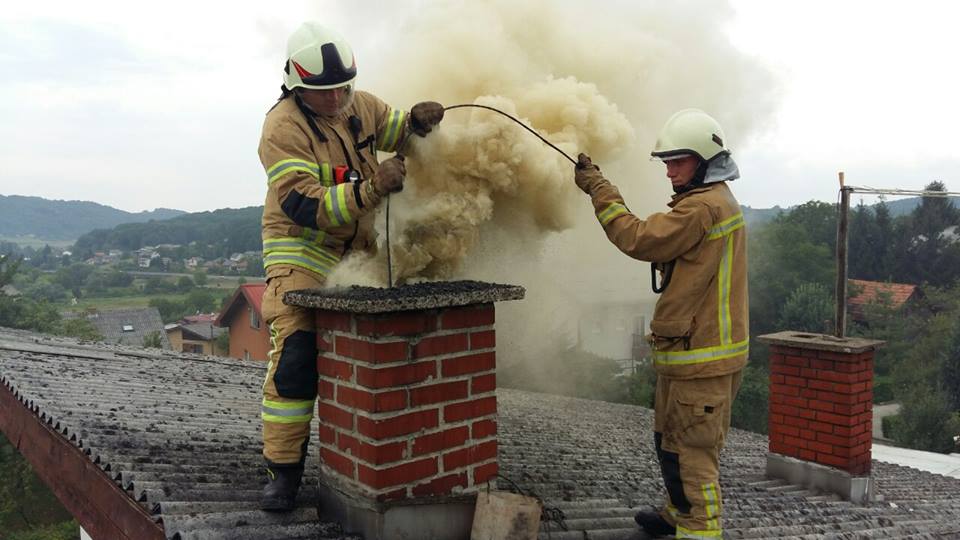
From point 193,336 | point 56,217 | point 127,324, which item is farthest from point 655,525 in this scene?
point 56,217

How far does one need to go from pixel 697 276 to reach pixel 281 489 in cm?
210

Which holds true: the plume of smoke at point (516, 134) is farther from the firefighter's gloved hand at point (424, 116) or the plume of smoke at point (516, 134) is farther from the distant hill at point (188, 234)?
the distant hill at point (188, 234)

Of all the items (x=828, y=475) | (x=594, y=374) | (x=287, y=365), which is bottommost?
(x=594, y=374)

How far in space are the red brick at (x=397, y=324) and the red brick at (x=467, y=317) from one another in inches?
2.6

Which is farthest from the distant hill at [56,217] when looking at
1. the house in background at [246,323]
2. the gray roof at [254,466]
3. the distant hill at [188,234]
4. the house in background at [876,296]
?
the gray roof at [254,466]

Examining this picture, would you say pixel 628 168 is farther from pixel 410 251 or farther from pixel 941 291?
pixel 941 291

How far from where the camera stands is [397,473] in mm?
2621

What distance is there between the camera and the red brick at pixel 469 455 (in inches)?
110

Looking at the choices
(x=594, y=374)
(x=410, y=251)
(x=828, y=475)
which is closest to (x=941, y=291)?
(x=594, y=374)

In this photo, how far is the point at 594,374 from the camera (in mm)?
23984

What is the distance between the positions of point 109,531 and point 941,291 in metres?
48.3

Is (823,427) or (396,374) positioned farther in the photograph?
(823,427)

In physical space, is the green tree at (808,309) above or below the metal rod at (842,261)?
below

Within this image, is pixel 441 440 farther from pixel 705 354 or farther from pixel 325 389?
pixel 705 354
